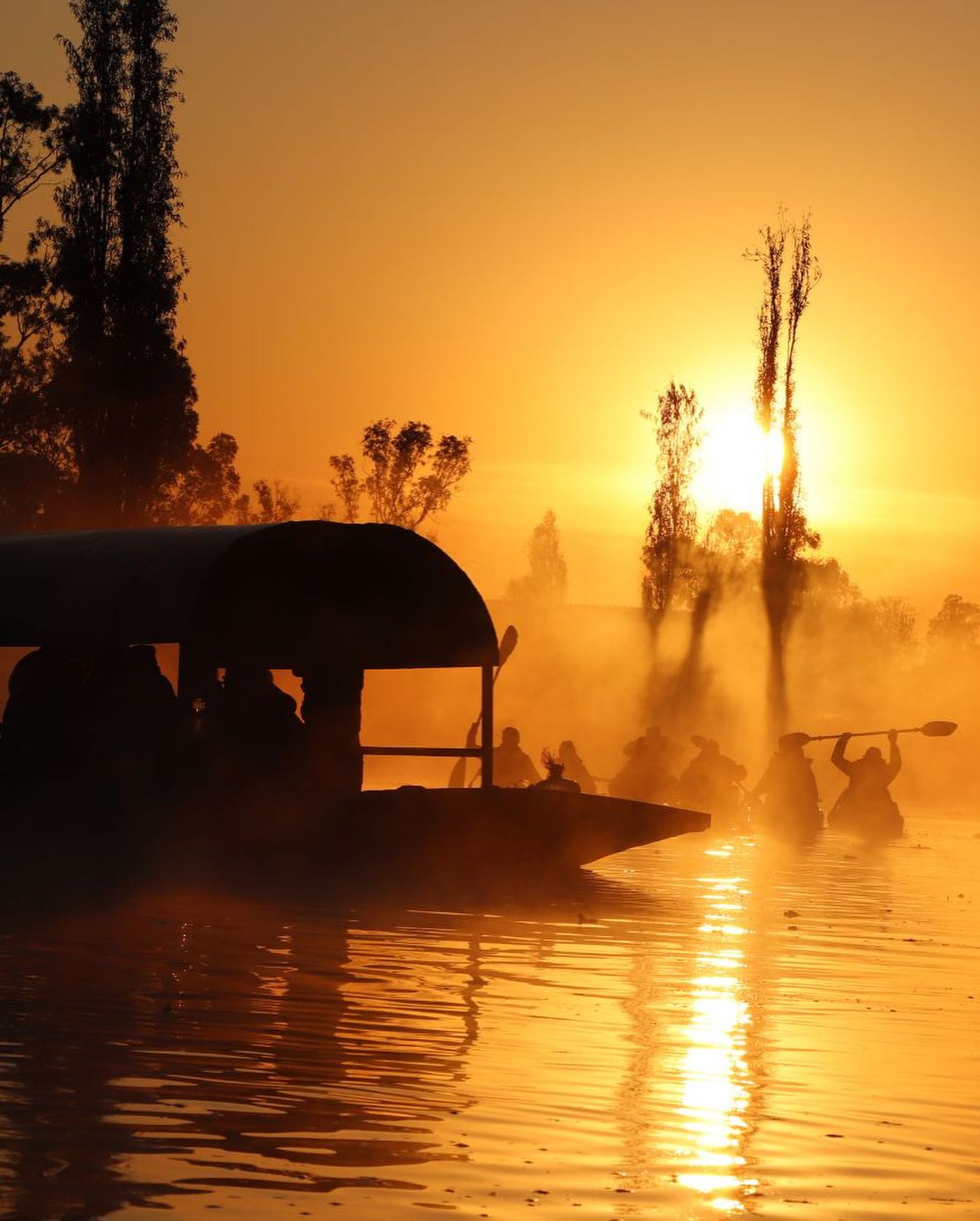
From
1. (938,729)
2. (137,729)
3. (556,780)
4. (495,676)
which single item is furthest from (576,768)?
(137,729)

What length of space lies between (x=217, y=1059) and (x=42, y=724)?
9895 mm

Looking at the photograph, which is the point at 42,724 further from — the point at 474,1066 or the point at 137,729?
the point at 474,1066

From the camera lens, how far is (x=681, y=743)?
206 ft

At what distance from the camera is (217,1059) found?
8.32 metres

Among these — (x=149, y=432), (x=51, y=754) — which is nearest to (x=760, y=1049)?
(x=51, y=754)

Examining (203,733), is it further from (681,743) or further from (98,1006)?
(681,743)

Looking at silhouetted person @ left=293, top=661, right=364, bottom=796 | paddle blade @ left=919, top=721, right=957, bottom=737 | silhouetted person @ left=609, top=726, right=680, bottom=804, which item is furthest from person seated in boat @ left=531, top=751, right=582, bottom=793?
paddle blade @ left=919, top=721, right=957, bottom=737

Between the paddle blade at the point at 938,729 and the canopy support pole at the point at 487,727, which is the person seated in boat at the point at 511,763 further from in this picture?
the paddle blade at the point at 938,729

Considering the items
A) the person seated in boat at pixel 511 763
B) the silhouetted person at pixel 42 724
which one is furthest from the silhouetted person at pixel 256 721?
the person seated in boat at pixel 511 763

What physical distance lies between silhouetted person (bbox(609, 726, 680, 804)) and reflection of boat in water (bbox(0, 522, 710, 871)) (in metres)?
10.9

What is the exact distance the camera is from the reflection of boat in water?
17.6 metres

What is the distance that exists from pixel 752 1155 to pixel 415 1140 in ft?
3.65

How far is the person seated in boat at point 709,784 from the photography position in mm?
32875

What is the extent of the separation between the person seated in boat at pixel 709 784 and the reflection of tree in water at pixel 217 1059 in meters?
19.8
